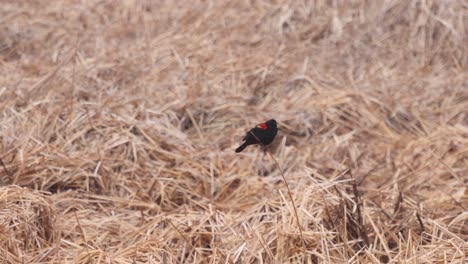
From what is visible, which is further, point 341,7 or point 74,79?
point 341,7

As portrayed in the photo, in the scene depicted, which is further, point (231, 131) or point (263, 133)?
point (231, 131)

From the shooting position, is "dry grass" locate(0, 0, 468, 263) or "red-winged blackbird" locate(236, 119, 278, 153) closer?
"red-winged blackbird" locate(236, 119, 278, 153)

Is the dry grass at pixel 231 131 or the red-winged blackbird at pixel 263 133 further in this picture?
the dry grass at pixel 231 131

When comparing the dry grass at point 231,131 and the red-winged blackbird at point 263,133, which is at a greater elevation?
the red-winged blackbird at point 263,133

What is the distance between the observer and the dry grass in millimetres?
3018

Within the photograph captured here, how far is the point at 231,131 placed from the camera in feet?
14.2

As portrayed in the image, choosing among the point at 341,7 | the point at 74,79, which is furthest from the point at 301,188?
the point at 341,7

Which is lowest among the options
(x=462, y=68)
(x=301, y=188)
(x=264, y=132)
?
(x=462, y=68)

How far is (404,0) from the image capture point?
5543 mm

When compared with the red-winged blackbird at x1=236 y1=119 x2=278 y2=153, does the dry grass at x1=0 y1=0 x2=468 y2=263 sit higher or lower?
lower

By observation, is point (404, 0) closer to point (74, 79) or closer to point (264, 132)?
point (74, 79)

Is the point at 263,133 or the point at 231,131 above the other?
the point at 263,133

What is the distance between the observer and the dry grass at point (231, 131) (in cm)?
302

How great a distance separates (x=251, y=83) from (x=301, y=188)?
1581 mm
